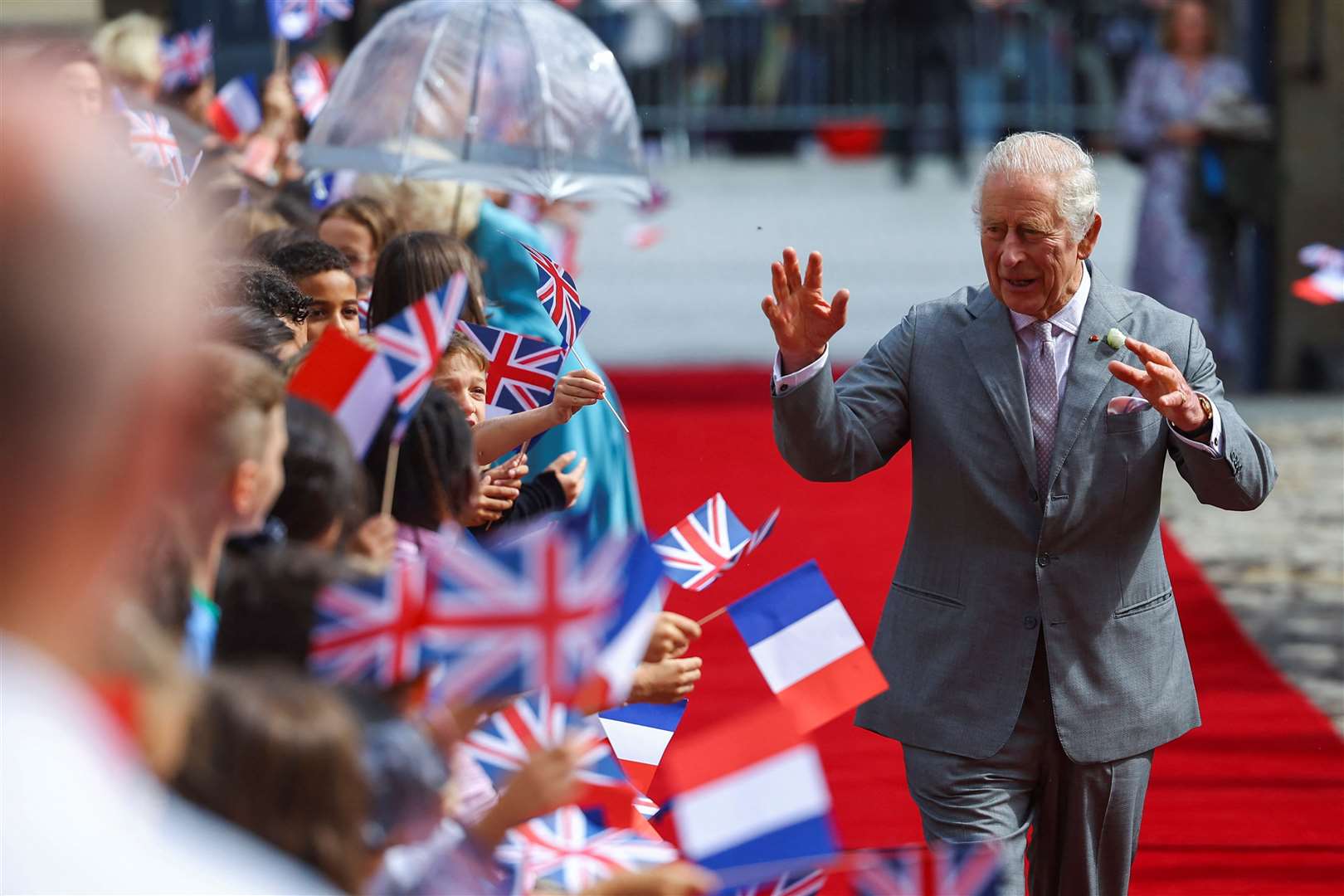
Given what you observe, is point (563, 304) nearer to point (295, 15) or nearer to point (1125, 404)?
point (1125, 404)

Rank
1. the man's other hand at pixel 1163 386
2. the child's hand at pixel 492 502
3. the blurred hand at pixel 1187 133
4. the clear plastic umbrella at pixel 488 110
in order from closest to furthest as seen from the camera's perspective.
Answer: the man's other hand at pixel 1163 386 → the child's hand at pixel 492 502 → the clear plastic umbrella at pixel 488 110 → the blurred hand at pixel 1187 133

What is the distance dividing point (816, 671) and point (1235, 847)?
8.55 feet

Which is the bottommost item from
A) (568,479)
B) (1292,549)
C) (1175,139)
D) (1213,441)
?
(1292,549)

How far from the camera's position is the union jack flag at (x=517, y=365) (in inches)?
143

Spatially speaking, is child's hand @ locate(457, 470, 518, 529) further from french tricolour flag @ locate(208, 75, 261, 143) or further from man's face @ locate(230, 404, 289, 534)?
french tricolour flag @ locate(208, 75, 261, 143)

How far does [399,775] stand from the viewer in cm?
167

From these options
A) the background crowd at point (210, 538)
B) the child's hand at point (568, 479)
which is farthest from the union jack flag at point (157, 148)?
the child's hand at point (568, 479)

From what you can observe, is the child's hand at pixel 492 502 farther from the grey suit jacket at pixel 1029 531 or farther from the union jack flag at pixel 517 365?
the grey suit jacket at pixel 1029 531

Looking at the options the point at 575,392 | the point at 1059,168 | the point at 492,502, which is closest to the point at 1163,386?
the point at 1059,168

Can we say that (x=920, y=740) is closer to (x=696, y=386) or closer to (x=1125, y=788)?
(x=1125, y=788)

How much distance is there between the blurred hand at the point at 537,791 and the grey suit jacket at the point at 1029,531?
1.44 metres

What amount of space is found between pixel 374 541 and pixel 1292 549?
6.15 m

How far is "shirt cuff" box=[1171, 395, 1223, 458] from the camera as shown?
307cm

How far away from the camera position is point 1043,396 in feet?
10.7
